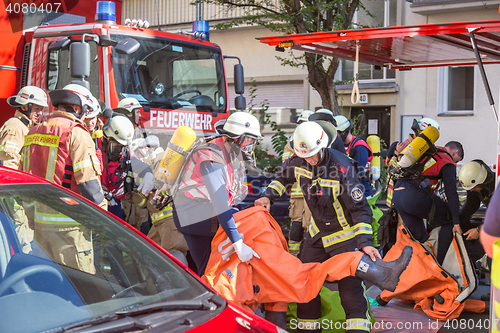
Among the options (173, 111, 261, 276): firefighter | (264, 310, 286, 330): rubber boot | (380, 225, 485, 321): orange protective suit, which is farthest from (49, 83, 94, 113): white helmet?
(380, 225, 485, 321): orange protective suit

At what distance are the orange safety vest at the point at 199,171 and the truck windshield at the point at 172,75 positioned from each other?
11.2ft

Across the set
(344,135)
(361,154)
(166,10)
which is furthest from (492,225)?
(166,10)

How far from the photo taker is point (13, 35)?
7.21 metres

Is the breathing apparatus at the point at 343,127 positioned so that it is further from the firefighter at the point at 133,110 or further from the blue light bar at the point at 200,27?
the blue light bar at the point at 200,27

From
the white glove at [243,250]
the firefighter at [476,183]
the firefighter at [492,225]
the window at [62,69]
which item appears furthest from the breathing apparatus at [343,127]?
the firefighter at [492,225]

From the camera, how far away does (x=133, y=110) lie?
6836 millimetres

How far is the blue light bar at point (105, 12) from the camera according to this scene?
7391mm

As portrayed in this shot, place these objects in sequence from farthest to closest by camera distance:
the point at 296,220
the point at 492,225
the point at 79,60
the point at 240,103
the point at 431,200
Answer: the point at 240,103, the point at 79,60, the point at 296,220, the point at 431,200, the point at 492,225

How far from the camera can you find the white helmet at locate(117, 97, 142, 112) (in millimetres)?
6789

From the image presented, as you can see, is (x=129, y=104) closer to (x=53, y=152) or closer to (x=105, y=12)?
(x=105, y=12)

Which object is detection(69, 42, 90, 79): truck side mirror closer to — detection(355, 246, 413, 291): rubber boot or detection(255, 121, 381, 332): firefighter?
detection(255, 121, 381, 332): firefighter

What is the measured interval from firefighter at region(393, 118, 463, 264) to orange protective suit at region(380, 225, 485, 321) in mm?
251

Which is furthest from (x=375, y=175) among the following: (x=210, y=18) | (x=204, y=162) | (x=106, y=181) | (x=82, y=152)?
(x=210, y=18)

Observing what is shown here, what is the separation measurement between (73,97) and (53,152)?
52cm
